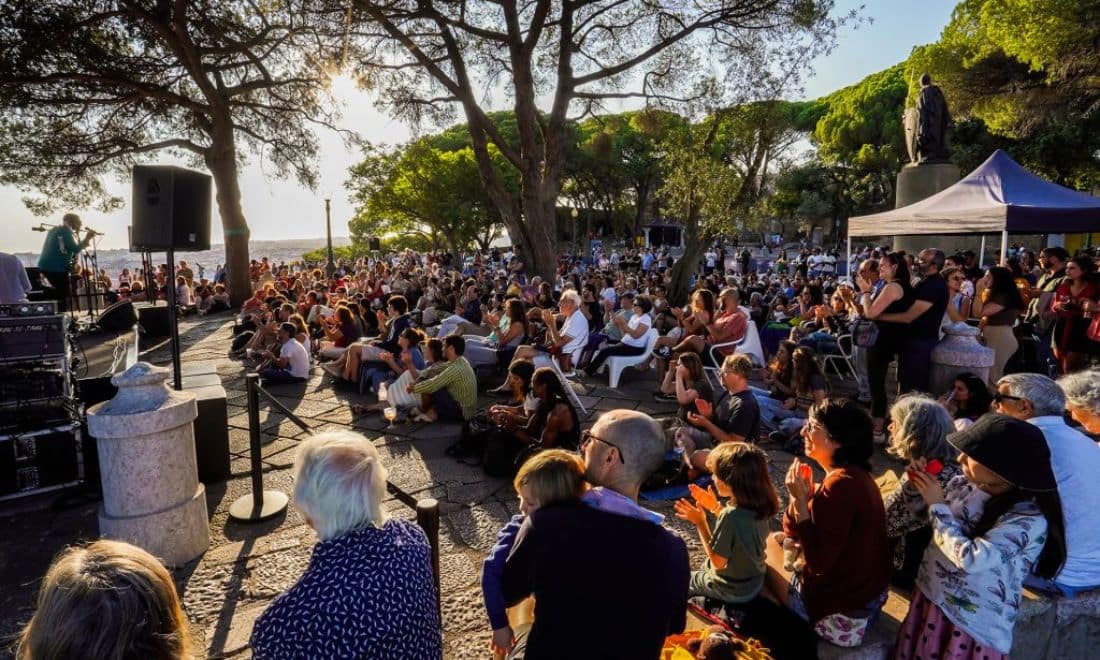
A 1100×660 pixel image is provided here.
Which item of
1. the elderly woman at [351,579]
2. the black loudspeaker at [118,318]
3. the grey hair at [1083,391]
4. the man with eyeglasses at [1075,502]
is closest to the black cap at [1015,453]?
the man with eyeglasses at [1075,502]

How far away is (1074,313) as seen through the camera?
5551 millimetres

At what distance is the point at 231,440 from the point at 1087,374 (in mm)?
5874

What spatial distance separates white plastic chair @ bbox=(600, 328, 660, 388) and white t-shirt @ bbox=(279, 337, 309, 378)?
369 cm

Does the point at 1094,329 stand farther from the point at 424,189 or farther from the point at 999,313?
the point at 424,189

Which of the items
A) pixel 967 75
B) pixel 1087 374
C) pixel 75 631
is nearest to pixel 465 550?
pixel 75 631

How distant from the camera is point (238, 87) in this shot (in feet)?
45.5

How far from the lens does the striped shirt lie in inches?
217

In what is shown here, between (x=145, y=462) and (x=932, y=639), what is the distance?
11.6 ft

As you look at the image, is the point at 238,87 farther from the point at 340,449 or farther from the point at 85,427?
the point at 340,449

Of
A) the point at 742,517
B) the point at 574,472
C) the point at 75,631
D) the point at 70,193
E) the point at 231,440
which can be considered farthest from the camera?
the point at 70,193

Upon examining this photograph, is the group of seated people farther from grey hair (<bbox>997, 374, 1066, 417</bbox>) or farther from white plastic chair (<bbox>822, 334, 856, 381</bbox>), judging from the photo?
white plastic chair (<bbox>822, 334, 856, 381</bbox>)

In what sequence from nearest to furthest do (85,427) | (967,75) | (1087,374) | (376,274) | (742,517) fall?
1. (742,517)
2. (1087,374)
3. (85,427)
4. (967,75)
5. (376,274)

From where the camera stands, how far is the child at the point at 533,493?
1795mm

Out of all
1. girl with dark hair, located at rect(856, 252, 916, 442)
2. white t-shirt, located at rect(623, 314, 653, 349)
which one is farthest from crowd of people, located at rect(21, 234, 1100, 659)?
white t-shirt, located at rect(623, 314, 653, 349)
